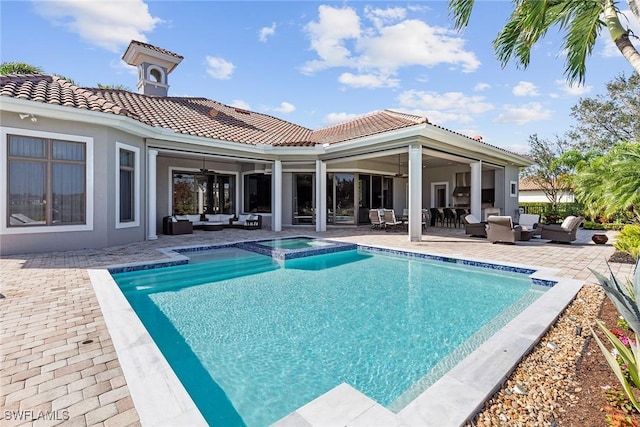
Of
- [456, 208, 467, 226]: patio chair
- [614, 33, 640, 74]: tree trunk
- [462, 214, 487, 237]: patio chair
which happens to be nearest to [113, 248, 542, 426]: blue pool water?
[614, 33, 640, 74]: tree trunk

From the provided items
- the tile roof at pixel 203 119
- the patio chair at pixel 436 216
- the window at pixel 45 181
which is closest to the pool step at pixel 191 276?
the window at pixel 45 181

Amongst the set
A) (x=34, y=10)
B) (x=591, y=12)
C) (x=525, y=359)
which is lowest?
(x=525, y=359)

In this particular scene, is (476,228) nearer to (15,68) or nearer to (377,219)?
(377,219)

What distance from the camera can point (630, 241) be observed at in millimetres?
7750

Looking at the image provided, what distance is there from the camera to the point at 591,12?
19.7 feet

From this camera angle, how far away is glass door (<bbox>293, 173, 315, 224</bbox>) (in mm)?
16234

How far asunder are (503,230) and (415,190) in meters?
3.21

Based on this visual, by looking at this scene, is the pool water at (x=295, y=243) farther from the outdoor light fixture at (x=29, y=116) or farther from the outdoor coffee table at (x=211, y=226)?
the outdoor light fixture at (x=29, y=116)

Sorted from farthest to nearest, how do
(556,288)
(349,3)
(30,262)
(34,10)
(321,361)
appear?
(349,3)
(34,10)
(30,262)
(556,288)
(321,361)

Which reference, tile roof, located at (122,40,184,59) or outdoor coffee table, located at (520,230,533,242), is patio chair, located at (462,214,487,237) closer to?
outdoor coffee table, located at (520,230,533,242)

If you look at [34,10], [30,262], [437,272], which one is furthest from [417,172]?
[34,10]

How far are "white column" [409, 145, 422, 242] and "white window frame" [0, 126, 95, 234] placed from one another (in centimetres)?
993

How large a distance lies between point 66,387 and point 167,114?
13.2 metres

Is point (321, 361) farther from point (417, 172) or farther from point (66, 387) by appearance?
point (417, 172)
